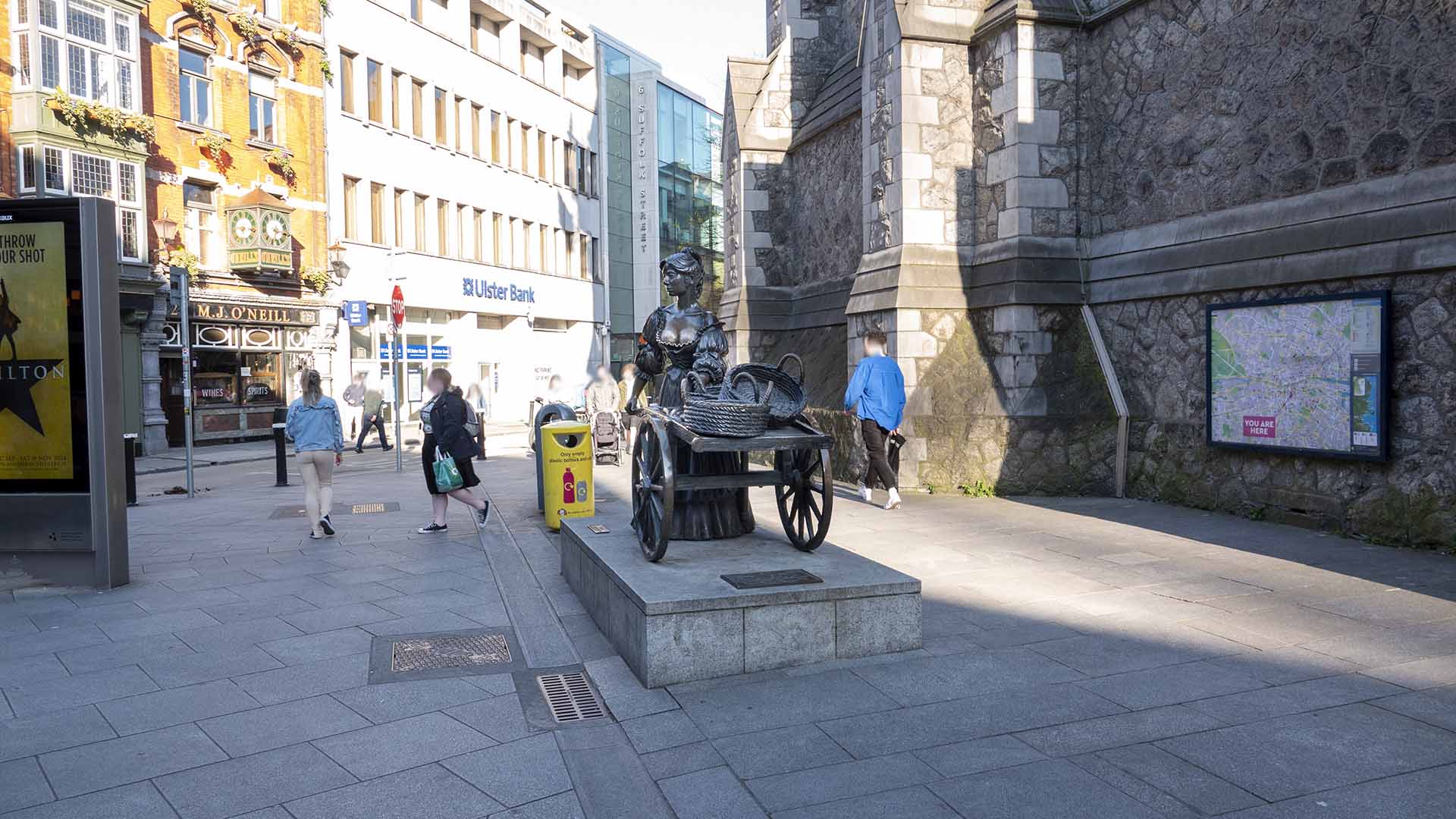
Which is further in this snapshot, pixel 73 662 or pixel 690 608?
pixel 73 662

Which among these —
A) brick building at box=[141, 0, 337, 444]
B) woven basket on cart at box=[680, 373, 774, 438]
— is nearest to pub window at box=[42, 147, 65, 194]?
brick building at box=[141, 0, 337, 444]

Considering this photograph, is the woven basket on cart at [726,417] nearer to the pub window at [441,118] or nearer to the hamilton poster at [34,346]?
the hamilton poster at [34,346]

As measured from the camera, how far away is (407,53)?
29984 millimetres

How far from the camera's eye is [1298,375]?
8422 millimetres

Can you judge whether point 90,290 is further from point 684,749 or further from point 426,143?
point 426,143

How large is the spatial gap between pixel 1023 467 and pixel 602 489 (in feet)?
17.5

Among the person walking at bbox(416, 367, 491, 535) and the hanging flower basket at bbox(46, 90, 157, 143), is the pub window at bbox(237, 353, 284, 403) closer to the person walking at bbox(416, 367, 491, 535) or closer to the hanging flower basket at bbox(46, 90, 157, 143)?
the hanging flower basket at bbox(46, 90, 157, 143)

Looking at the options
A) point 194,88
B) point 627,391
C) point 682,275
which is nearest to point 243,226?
point 194,88

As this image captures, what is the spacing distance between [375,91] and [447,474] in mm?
23008

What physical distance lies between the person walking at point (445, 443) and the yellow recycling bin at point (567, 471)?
0.76m

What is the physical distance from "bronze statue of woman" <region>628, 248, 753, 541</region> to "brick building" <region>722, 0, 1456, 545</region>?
479 cm

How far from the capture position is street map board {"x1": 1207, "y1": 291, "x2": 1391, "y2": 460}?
7.74m

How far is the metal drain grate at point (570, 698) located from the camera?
4.55 meters

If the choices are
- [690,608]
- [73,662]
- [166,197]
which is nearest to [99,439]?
[73,662]
